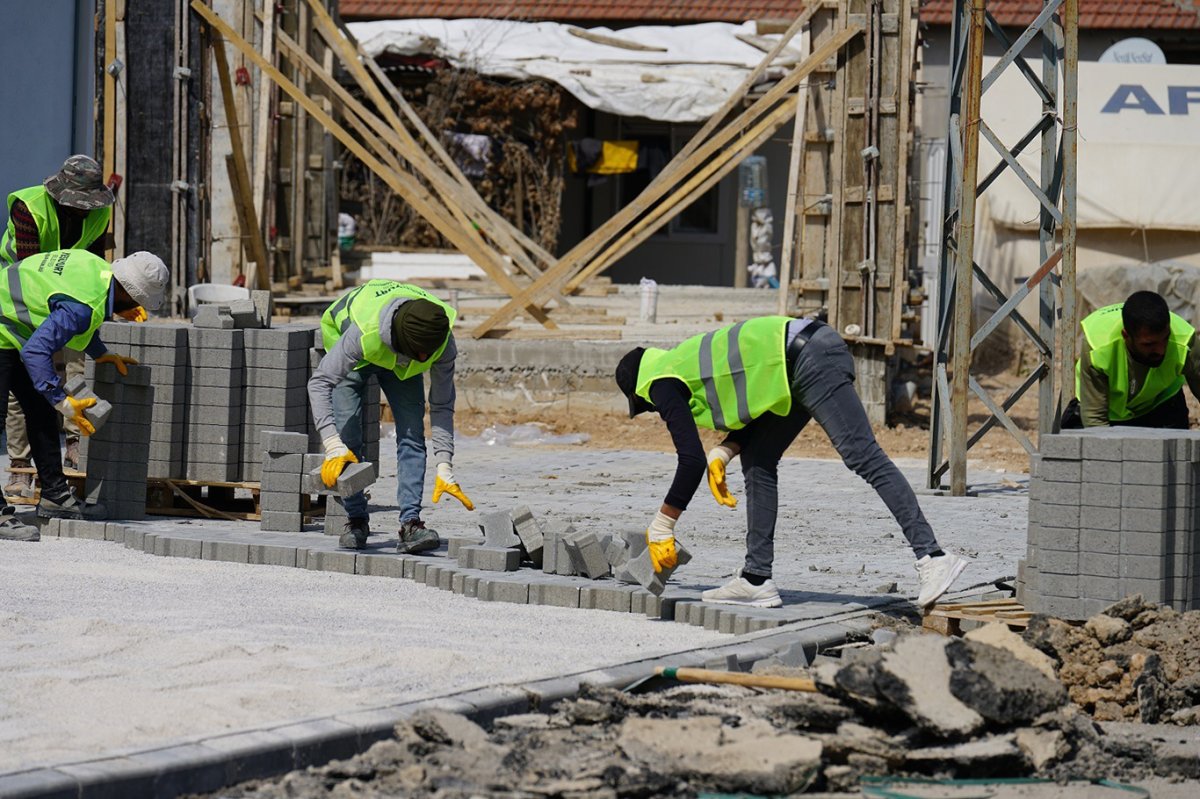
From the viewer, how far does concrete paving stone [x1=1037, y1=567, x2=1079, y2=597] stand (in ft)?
23.0

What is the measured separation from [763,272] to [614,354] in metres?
7.65

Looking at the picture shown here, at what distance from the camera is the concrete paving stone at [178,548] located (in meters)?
8.48

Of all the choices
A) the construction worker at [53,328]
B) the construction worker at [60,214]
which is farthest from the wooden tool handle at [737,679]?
the construction worker at [60,214]

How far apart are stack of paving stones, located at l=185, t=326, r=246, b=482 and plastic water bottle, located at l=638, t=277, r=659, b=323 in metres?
7.97

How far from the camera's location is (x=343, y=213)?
23625 mm

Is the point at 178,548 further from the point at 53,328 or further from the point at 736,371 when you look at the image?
the point at 736,371

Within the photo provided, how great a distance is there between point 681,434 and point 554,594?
1.04 metres

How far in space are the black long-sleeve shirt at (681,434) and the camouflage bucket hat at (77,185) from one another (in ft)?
12.9

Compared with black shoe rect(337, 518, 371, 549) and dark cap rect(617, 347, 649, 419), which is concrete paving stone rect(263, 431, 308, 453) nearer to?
black shoe rect(337, 518, 371, 549)

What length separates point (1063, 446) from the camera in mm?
7004

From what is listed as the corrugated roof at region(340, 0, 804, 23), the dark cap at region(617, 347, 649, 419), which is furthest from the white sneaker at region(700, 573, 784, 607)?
the corrugated roof at region(340, 0, 804, 23)

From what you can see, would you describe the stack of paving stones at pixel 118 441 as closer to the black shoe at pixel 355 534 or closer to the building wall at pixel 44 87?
the black shoe at pixel 355 534

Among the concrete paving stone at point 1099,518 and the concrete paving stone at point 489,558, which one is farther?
the concrete paving stone at point 489,558

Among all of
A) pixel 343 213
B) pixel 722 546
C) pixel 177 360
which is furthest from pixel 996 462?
pixel 343 213
